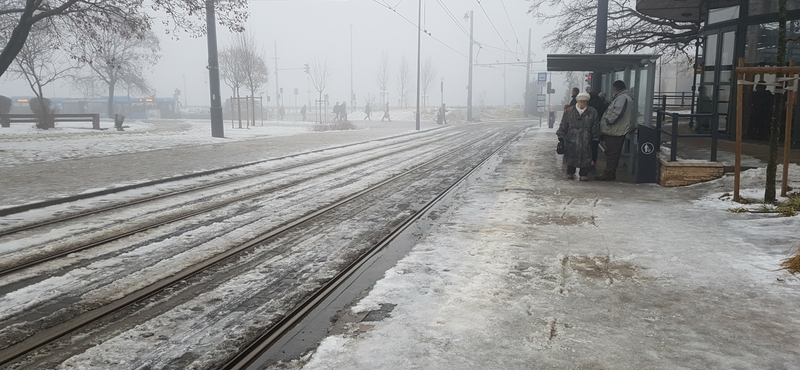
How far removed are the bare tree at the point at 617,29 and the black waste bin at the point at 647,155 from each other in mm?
12223

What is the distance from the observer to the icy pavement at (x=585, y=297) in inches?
128

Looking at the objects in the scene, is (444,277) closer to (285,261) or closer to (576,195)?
(285,261)

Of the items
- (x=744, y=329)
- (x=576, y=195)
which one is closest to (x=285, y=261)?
(x=744, y=329)

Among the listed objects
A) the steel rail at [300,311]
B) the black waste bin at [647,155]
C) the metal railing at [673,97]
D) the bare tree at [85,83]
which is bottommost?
the steel rail at [300,311]

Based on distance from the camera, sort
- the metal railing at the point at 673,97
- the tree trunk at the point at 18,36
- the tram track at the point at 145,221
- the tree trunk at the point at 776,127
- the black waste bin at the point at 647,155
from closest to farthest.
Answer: the tram track at the point at 145,221 < the tree trunk at the point at 776,127 < the black waste bin at the point at 647,155 < the tree trunk at the point at 18,36 < the metal railing at the point at 673,97

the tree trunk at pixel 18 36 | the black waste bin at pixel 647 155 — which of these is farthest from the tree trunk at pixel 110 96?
the black waste bin at pixel 647 155

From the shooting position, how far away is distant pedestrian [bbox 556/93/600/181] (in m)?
10.3

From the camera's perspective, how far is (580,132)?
10320mm

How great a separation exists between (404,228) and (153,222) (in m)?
3.03

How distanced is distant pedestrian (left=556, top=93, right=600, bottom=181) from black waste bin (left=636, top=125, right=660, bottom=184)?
80cm

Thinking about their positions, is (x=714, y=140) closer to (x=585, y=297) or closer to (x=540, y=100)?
(x=585, y=297)

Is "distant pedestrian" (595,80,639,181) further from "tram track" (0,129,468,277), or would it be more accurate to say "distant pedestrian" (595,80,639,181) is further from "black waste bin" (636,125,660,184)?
"tram track" (0,129,468,277)

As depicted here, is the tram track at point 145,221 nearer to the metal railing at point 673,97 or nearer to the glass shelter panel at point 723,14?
the glass shelter panel at point 723,14

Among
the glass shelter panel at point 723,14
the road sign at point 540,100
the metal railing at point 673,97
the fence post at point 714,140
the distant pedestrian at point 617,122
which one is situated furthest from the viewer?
the road sign at point 540,100
